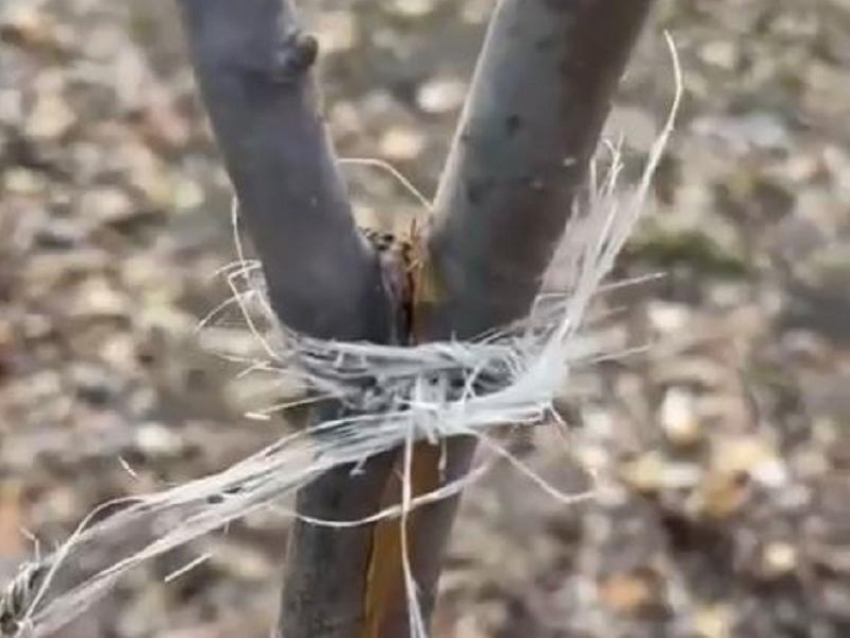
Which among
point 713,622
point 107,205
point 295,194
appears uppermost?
point 295,194

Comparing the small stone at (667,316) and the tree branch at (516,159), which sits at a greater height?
the tree branch at (516,159)

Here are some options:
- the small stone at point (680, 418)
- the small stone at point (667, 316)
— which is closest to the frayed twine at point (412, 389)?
the small stone at point (680, 418)

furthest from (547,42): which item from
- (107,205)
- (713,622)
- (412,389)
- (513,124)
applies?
(107,205)

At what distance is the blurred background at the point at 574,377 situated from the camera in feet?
5.27

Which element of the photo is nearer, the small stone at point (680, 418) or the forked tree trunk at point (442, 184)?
the forked tree trunk at point (442, 184)

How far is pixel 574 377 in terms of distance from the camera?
5.90 feet

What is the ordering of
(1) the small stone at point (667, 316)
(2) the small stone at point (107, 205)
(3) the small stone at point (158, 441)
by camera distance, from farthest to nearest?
(2) the small stone at point (107, 205) → (1) the small stone at point (667, 316) → (3) the small stone at point (158, 441)

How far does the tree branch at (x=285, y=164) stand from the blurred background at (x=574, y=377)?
0.79 metres

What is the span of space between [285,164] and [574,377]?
1051 mm

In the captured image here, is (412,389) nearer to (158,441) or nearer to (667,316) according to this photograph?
(158,441)

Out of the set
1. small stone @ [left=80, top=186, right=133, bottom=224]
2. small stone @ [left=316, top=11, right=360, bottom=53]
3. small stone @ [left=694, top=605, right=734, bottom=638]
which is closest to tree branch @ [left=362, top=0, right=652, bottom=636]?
small stone @ [left=694, top=605, right=734, bottom=638]

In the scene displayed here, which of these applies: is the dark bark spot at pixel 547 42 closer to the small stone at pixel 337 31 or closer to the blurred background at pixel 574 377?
the blurred background at pixel 574 377

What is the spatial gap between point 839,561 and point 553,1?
3.37 feet

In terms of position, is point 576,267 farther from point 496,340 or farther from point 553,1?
point 553,1
